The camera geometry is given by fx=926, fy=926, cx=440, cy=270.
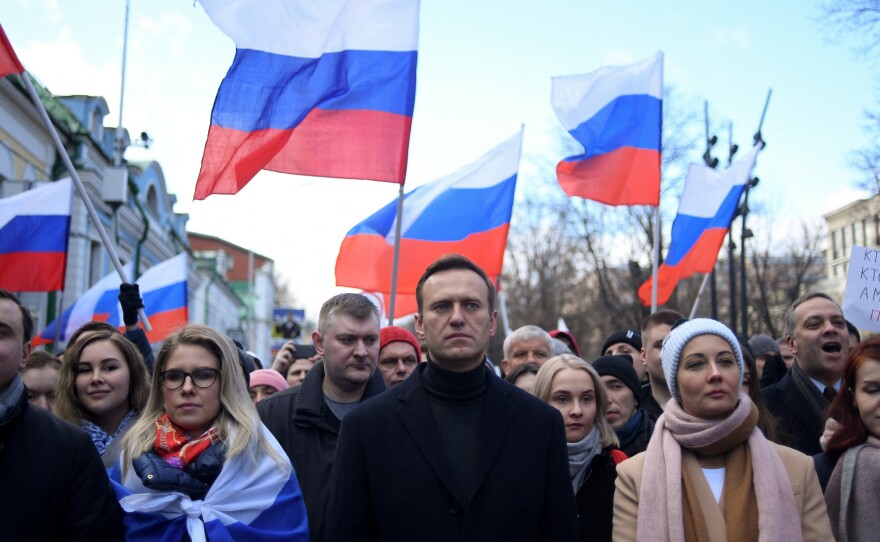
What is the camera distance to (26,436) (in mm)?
3361

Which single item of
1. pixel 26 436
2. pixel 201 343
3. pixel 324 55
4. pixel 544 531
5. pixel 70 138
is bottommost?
pixel 544 531

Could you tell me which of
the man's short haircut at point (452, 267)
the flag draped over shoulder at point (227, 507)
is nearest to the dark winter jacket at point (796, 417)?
the man's short haircut at point (452, 267)

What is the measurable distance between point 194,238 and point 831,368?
86805 millimetres

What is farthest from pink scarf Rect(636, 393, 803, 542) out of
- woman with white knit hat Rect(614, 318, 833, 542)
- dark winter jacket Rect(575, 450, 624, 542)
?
dark winter jacket Rect(575, 450, 624, 542)

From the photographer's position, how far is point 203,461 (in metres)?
3.71

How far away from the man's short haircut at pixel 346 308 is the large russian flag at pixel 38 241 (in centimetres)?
469

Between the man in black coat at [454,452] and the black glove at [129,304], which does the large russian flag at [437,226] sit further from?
the man in black coat at [454,452]

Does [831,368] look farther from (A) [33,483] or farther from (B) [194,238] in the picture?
(B) [194,238]

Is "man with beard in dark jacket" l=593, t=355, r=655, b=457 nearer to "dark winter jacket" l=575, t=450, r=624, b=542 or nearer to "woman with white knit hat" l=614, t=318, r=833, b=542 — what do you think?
"dark winter jacket" l=575, t=450, r=624, b=542

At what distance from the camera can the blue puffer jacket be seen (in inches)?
143

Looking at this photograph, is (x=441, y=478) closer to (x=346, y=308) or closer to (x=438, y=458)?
(x=438, y=458)

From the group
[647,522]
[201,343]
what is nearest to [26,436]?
[201,343]

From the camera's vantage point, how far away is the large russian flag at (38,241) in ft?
28.5

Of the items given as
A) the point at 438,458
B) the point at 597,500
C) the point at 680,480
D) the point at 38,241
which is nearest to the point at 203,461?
the point at 438,458
